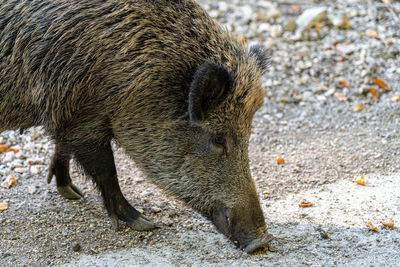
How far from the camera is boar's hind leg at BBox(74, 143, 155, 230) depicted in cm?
425

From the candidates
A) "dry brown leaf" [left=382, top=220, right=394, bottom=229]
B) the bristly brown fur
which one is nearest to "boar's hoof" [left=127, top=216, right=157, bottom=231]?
the bristly brown fur

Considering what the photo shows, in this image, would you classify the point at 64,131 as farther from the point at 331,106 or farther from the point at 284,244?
the point at 331,106

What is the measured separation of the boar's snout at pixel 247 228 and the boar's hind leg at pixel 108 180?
0.91 metres

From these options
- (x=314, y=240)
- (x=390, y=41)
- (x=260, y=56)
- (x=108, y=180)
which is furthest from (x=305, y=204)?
(x=390, y=41)

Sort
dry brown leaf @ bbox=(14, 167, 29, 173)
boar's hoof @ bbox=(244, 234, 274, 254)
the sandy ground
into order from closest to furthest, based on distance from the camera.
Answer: boar's hoof @ bbox=(244, 234, 274, 254)
the sandy ground
dry brown leaf @ bbox=(14, 167, 29, 173)

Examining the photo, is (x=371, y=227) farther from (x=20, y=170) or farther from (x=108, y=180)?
(x=20, y=170)

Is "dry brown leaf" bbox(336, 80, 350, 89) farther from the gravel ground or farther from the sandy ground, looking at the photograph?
the sandy ground

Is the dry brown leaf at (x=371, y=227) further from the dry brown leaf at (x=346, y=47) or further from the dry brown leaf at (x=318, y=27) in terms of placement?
the dry brown leaf at (x=318, y=27)

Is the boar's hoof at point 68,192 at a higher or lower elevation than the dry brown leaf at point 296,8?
lower

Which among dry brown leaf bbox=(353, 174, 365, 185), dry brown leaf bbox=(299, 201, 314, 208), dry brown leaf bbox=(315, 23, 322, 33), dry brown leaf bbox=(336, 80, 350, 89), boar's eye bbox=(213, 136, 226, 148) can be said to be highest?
boar's eye bbox=(213, 136, 226, 148)

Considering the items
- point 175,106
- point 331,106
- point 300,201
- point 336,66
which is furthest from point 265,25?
point 175,106

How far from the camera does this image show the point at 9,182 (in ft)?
17.2

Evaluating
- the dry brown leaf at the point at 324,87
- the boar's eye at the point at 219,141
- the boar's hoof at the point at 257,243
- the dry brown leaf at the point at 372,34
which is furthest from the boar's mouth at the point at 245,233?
the dry brown leaf at the point at 372,34

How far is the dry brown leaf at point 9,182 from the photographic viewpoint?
5219 mm
